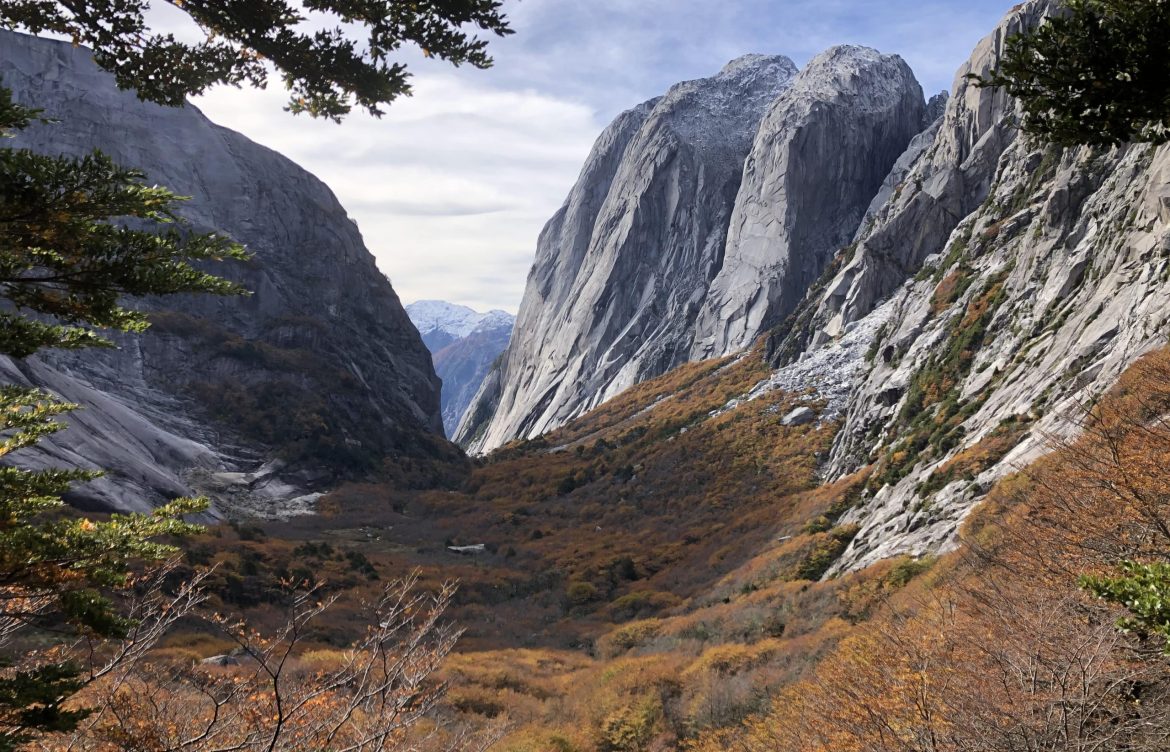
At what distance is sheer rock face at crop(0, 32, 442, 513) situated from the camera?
3972 centimetres

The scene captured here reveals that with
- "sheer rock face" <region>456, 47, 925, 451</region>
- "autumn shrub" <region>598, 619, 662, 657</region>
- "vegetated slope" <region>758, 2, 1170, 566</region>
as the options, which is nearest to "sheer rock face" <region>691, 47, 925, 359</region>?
"sheer rock face" <region>456, 47, 925, 451</region>

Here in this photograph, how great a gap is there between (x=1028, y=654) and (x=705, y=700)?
25.3 feet

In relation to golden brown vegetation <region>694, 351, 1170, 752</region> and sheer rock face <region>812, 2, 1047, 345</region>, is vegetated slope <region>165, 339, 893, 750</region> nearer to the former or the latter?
golden brown vegetation <region>694, 351, 1170, 752</region>

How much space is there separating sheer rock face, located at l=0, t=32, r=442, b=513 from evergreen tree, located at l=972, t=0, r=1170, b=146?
111 feet

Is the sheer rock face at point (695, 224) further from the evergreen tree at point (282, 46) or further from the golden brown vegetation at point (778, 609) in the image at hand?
the evergreen tree at point (282, 46)

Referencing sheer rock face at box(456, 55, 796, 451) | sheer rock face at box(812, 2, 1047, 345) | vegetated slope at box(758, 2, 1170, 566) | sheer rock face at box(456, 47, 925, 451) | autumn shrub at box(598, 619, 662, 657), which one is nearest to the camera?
vegetated slope at box(758, 2, 1170, 566)

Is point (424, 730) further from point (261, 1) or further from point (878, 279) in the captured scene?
point (878, 279)

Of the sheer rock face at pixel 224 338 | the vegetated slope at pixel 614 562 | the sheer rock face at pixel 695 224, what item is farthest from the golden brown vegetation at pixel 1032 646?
the sheer rock face at pixel 695 224

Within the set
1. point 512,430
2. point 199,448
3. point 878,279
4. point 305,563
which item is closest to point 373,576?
point 305,563

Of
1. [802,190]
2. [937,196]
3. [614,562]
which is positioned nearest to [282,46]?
[614,562]

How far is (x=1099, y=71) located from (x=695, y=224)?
9364cm

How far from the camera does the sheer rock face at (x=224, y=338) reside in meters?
39.7

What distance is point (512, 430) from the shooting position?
337 feet

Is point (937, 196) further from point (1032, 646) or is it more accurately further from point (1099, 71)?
point (1099, 71)
